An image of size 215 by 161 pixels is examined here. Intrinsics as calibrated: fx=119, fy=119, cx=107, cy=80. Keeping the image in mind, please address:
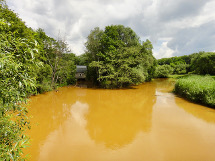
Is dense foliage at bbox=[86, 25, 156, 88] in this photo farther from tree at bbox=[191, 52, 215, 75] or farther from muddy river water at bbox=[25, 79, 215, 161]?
tree at bbox=[191, 52, 215, 75]

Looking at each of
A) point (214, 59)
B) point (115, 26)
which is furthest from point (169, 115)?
point (214, 59)

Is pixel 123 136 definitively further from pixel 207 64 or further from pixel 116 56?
pixel 207 64

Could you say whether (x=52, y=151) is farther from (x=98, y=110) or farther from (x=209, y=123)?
(x=209, y=123)

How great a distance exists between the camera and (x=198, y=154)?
3.87m

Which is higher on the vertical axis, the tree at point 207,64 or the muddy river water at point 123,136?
the tree at point 207,64

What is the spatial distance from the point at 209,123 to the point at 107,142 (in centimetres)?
544

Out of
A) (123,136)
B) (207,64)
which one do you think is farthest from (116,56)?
(207,64)

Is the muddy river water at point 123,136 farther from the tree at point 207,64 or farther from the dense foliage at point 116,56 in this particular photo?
the tree at point 207,64

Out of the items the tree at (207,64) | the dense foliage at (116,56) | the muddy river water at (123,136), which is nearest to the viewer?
the muddy river water at (123,136)

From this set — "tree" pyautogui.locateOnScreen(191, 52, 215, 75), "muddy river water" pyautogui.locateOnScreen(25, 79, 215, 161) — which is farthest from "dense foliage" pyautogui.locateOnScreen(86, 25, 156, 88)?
"tree" pyautogui.locateOnScreen(191, 52, 215, 75)

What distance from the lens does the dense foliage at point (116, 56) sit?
15781 mm

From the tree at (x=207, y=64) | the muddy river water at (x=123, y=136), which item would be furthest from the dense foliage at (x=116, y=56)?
the tree at (x=207, y=64)

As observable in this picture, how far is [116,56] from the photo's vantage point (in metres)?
16.4

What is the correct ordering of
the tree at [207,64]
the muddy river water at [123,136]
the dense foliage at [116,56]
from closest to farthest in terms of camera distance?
the muddy river water at [123,136] < the dense foliage at [116,56] < the tree at [207,64]
